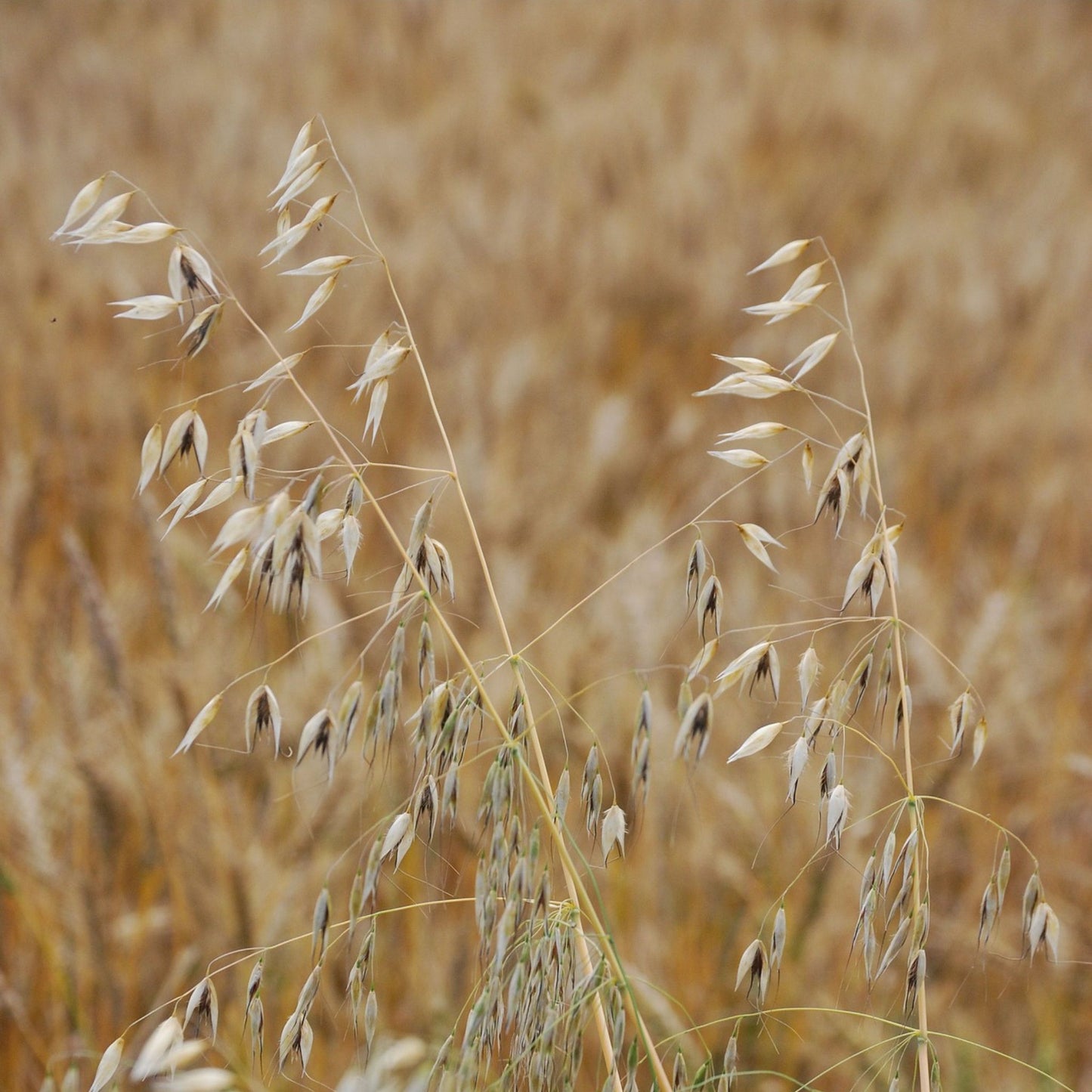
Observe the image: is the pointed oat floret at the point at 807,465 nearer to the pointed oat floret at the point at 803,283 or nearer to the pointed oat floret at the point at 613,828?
the pointed oat floret at the point at 803,283

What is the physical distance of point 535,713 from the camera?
4.97 feet

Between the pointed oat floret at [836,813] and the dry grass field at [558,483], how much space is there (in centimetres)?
9

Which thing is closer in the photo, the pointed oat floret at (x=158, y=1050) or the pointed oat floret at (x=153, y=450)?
the pointed oat floret at (x=158, y=1050)

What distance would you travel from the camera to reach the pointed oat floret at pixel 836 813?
50 cm

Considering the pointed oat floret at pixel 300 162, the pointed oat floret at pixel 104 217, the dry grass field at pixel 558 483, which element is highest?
the pointed oat floret at pixel 300 162

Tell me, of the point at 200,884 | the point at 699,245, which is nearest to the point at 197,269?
the point at 200,884

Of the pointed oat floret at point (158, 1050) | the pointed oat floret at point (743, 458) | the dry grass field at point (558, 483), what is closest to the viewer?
the pointed oat floret at point (158, 1050)

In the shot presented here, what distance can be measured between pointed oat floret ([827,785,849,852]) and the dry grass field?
0.30 feet

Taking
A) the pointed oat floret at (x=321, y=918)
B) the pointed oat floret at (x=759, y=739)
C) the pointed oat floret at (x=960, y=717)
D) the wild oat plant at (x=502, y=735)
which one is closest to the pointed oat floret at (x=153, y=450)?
the wild oat plant at (x=502, y=735)

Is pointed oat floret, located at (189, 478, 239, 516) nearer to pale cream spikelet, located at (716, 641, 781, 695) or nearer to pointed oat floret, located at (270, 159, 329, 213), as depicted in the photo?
pointed oat floret, located at (270, 159, 329, 213)

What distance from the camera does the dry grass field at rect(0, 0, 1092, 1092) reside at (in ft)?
3.30

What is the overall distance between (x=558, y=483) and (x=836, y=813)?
1495 millimetres

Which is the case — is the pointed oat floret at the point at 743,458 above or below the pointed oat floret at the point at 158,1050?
above

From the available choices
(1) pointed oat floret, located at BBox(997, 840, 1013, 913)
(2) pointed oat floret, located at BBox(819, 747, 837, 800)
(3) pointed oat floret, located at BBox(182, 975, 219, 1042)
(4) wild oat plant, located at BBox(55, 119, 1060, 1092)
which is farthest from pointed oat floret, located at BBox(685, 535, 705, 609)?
(3) pointed oat floret, located at BBox(182, 975, 219, 1042)
